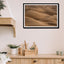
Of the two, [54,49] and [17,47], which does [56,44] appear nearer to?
[54,49]

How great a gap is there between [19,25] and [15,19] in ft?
0.43

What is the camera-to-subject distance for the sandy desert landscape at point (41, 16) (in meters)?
2.97

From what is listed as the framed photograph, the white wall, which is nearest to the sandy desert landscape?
the framed photograph

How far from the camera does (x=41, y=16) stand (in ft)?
9.75

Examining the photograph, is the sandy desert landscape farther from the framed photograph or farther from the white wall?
the white wall

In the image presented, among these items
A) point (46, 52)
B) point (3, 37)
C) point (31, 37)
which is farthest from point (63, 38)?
point (3, 37)

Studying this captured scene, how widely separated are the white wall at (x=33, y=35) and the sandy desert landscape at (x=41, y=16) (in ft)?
0.36

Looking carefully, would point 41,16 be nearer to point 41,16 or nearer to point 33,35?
point 41,16

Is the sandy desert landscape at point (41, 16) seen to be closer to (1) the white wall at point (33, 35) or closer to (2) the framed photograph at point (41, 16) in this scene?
(2) the framed photograph at point (41, 16)

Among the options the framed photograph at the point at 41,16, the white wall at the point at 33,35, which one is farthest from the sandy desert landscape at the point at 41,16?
the white wall at the point at 33,35

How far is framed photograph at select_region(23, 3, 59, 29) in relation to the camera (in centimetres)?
297

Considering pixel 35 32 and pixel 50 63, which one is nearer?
pixel 50 63

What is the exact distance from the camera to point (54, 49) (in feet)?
9.72

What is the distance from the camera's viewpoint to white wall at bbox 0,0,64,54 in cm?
296
